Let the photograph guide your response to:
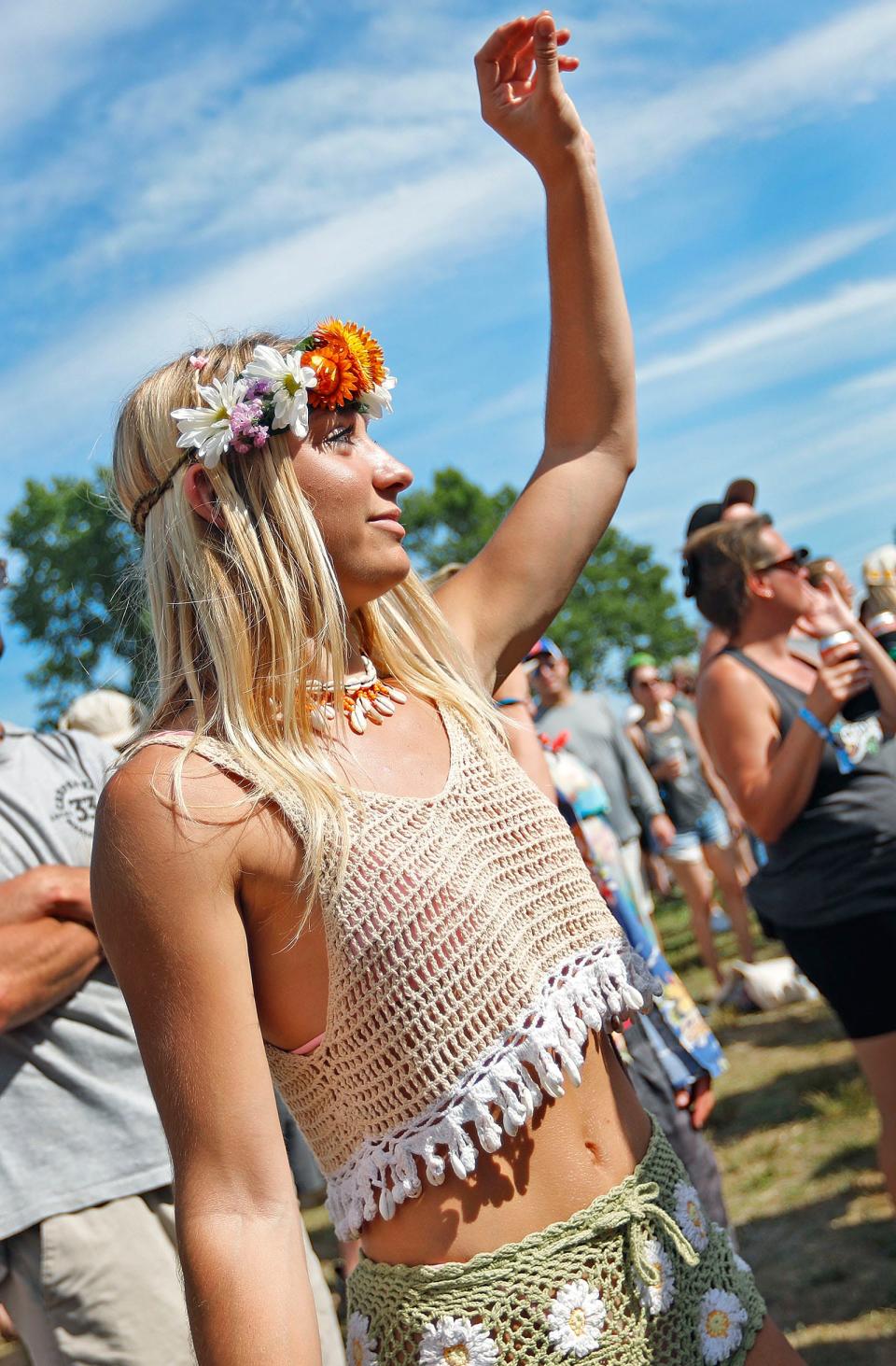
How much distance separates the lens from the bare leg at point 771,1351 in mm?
1638

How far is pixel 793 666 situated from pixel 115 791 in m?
2.69

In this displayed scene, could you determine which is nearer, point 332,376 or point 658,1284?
point 658,1284

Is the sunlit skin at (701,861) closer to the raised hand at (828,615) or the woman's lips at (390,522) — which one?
the raised hand at (828,615)

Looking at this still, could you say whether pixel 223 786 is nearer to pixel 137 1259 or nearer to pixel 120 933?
pixel 120 933

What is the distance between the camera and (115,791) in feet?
4.85

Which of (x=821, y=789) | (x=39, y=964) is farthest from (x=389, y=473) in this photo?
(x=821, y=789)

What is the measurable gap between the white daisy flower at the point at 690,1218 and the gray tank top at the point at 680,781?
7.02 m

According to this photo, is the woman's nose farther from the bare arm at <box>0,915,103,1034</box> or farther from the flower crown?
the bare arm at <box>0,915,103,1034</box>

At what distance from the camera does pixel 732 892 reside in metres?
8.27

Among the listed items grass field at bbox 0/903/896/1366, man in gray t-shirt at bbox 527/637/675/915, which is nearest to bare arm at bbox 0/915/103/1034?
grass field at bbox 0/903/896/1366

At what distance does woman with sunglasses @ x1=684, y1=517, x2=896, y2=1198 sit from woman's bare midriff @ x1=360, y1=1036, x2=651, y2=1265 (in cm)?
194

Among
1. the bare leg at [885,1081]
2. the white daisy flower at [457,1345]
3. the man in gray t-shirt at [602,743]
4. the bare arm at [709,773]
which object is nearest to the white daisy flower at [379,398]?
the white daisy flower at [457,1345]

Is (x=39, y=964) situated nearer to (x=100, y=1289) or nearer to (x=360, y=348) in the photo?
(x=100, y=1289)

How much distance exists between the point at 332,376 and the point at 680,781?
7260 millimetres
